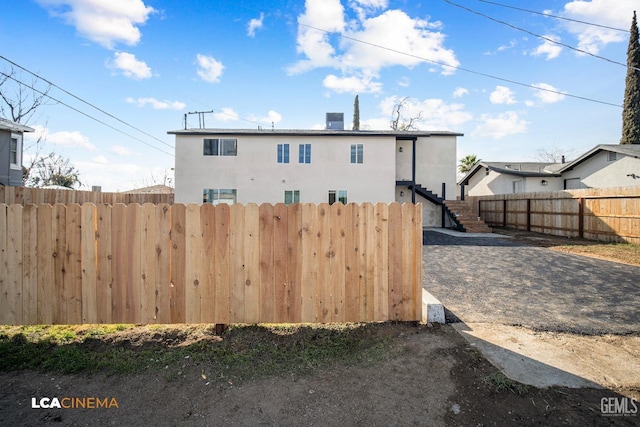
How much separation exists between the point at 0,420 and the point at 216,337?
1.65 metres

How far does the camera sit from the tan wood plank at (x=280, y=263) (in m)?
3.40

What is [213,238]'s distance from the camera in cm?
337

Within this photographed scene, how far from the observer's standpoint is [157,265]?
3348mm

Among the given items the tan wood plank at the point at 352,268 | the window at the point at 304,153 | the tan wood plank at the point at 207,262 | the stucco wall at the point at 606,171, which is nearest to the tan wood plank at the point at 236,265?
the tan wood plank at the point at 207,262

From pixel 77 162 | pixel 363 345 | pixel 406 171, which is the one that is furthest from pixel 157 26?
pixel 77 162

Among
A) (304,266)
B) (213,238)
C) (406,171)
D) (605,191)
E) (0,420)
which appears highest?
(406,171)

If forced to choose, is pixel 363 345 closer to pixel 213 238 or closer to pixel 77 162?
pixel 213 238

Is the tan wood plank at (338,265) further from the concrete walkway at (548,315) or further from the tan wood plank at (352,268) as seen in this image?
the concrete walkway at (548,315)

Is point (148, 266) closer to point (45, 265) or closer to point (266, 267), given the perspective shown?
point (45, 265)

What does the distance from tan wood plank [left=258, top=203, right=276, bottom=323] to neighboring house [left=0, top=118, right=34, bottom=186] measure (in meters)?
20.8

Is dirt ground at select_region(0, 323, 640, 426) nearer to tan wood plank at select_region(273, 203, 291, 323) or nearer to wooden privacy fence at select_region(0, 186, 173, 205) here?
tan wood plank at select_region(273, 203, 291, 323)

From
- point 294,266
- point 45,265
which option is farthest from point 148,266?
point 294,266

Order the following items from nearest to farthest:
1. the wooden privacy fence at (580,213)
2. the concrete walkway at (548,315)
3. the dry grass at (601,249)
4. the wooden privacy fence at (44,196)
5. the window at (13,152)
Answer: the concrete walkway at (548,315), the dry grass at (601,249), the wooden privacy fence at (580,213), the wooden privacy fence at (44,196), the window at (13,152)

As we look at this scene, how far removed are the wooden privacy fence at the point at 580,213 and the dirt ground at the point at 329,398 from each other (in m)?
12.7
